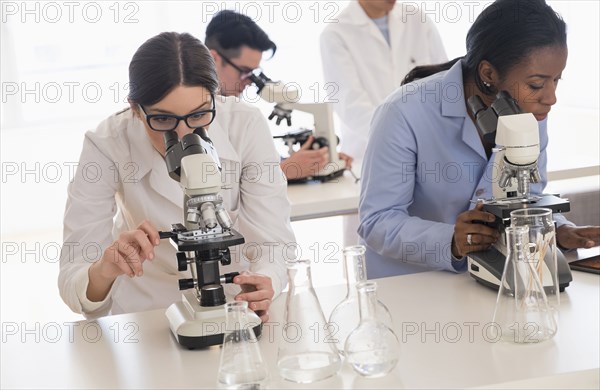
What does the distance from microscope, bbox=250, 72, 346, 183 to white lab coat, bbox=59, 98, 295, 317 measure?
108 centimetres

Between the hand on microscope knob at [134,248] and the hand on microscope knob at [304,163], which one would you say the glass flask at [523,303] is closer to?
the hand on microscope knob at [134,248]

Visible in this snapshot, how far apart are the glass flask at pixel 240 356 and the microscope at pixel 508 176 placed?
72cm

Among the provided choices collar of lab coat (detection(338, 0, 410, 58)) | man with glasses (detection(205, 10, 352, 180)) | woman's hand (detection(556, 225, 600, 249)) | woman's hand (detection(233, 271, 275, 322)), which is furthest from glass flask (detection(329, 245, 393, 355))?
collar of lab coat (detection(338, 0, 410, 58))

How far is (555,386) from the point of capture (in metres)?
1.58

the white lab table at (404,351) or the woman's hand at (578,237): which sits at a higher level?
the woman's hand at (578,237)

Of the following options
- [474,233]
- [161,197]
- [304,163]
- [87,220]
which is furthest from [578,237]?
[304,163]

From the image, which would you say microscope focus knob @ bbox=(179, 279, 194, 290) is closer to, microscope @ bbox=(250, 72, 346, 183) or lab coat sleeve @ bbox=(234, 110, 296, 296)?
lab coat sleeve @ bbox=(234, 110, 296, 296)

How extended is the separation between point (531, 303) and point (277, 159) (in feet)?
3.05

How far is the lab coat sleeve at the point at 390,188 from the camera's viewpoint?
239 cm

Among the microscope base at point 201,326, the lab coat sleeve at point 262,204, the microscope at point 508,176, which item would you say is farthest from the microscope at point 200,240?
the microscope at point 508,176

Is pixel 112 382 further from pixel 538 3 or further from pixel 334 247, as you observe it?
pixel 334 247

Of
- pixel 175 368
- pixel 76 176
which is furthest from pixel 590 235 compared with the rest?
pixel 76 176

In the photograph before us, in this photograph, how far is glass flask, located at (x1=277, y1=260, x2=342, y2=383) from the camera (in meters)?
1.58

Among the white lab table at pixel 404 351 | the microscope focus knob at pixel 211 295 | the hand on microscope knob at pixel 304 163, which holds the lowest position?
the white lab table at pixel 404 351
